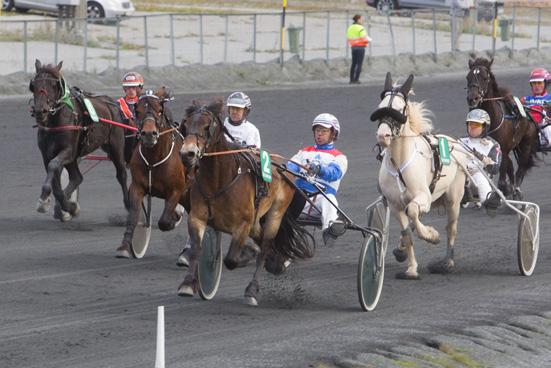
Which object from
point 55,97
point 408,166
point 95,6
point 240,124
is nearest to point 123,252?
point 240,124

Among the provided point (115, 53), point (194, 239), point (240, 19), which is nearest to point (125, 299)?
point (194, 239)

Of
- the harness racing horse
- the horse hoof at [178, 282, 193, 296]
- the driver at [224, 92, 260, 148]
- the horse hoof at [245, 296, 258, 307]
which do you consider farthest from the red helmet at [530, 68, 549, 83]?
the horse hoof at [178, 282, 193, 296]

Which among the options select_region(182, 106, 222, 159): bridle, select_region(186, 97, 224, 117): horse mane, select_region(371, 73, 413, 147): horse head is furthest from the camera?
select_region(371, 73, 413, 147): horse head

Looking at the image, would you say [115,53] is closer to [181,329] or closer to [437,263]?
[437,263]

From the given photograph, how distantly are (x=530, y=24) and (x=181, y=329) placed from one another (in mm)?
33689

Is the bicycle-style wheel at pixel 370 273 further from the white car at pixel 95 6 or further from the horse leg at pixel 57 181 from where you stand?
the white car at pixel 95 6

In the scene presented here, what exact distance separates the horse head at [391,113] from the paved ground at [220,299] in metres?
1.31

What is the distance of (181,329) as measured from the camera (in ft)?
29.8

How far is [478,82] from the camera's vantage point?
50.5ft

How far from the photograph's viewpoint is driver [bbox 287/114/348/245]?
1053 cm

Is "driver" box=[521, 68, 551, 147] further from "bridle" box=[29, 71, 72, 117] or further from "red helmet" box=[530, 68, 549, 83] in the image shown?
"bridle" box=[29, 71, 72, 117]

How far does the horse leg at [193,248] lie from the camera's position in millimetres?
9570

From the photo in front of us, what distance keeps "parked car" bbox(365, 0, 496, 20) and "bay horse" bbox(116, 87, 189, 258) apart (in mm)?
25155

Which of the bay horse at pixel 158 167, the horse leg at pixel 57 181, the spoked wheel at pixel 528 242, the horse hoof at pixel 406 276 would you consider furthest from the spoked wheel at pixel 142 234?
the spoked wheel at pixel 528 242
